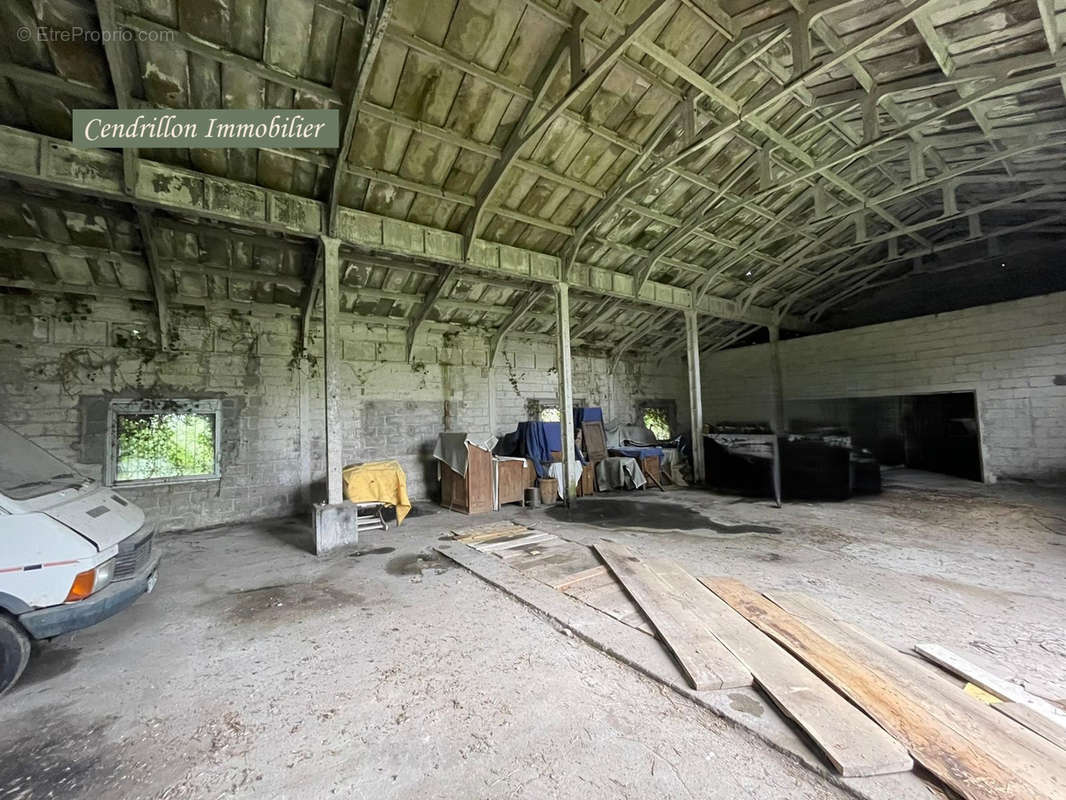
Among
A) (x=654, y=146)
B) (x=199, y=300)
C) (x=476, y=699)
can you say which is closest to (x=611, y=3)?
(x=654, y=146)

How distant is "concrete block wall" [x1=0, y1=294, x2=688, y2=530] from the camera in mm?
5715

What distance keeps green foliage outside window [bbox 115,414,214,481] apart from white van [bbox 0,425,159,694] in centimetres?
382

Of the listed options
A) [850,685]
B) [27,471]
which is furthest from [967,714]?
[27,471]

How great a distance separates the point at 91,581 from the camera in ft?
8.31

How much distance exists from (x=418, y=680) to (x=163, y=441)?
6.35 metres

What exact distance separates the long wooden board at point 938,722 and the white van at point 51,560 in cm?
420

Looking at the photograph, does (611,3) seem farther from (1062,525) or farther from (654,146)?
(1062,525)

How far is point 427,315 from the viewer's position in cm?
834

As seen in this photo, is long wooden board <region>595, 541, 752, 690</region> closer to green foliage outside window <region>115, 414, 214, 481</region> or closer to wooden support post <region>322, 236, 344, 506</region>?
wooden support post <region>322, 236, 344, 506</region>

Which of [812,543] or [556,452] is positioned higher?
[556,452]

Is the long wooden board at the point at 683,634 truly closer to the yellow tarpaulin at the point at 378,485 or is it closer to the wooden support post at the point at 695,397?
the yellow tarpaulin at the point at 378,485

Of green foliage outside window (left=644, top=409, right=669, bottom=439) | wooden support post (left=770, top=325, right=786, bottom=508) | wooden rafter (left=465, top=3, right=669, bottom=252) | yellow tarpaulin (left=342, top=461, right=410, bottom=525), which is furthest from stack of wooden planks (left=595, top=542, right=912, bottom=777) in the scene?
wooden support post (left=770, top=325, right=786, bottom=508)

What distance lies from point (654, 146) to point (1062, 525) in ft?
23.6

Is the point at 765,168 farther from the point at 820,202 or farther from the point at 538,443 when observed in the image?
the point at 538,443
